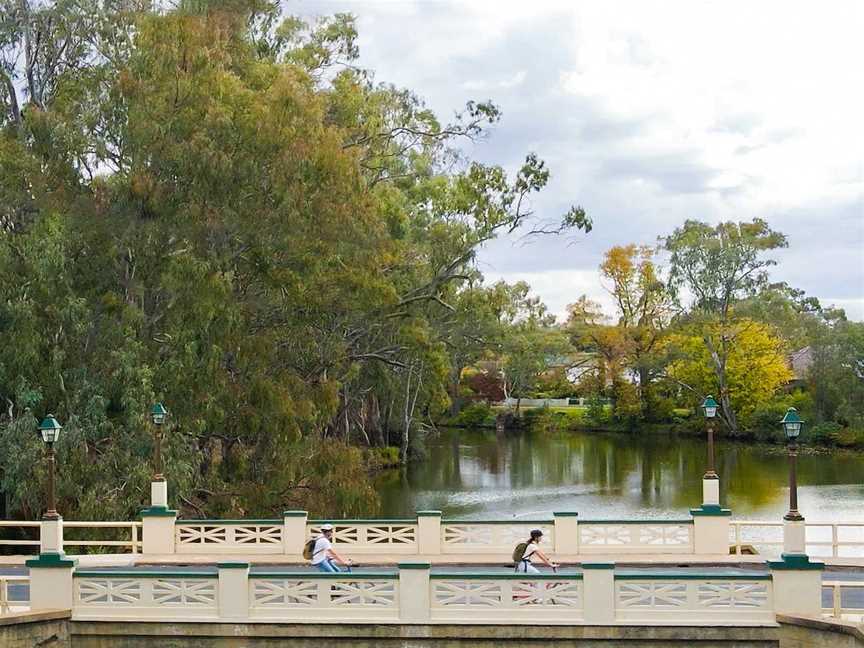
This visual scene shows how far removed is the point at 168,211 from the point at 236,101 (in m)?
3.41

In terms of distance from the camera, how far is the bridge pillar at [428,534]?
744 inches

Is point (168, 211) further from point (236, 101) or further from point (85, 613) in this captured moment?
point (85, 613)

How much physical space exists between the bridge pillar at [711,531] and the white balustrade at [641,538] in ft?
0.40

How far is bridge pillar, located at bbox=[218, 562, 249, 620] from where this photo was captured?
14016mm

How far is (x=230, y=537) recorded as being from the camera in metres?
19.3

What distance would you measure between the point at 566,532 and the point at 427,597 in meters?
5.59

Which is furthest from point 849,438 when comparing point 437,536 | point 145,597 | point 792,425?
point 145,597

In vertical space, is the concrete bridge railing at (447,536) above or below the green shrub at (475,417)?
below

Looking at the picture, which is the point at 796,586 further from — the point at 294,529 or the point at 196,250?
the point at 196,250

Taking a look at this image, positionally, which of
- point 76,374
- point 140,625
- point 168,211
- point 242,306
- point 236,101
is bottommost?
point 140,625

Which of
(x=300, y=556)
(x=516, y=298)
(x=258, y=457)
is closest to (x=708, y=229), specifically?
(x=516, y=298)

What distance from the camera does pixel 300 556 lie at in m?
18.7

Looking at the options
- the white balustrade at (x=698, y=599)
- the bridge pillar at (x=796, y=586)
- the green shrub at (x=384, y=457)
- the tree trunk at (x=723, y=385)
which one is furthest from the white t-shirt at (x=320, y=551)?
the tree trunk at (x=723, y=385)

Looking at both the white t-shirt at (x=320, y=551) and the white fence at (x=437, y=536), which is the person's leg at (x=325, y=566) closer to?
the white t-shirt at (x=320, y=551)
